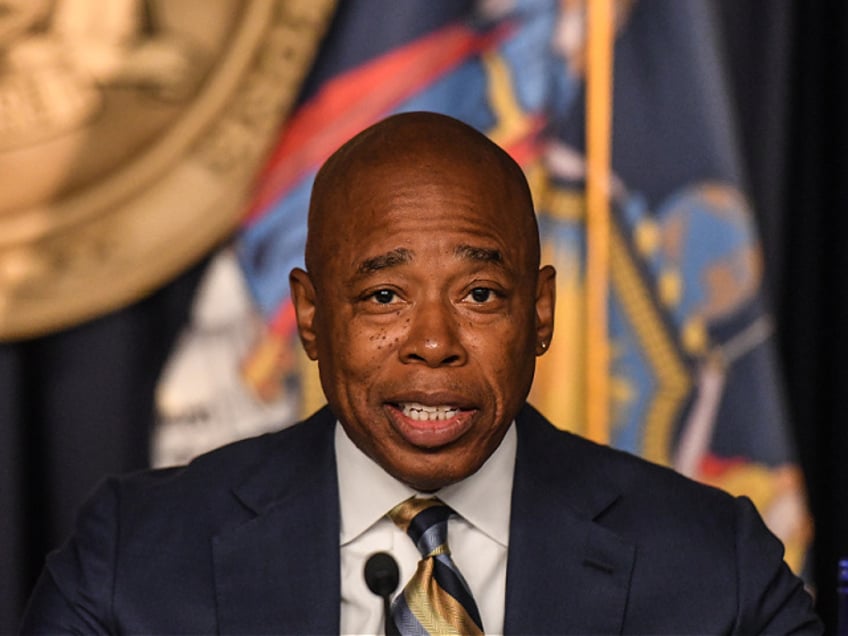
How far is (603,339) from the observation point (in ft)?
8.66

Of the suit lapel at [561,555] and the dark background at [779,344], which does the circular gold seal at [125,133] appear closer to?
the dark background at [779,344]

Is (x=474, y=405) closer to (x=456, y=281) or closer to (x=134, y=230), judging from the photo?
(x=456, y=281)

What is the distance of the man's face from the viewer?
57.5 inches

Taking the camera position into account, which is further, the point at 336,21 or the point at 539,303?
the point at 336,21

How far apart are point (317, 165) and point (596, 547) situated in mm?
1114

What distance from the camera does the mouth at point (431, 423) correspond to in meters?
1.46

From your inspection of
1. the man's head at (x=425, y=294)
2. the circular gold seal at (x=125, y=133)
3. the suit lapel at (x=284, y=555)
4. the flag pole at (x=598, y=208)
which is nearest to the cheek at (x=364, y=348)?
the man's head at (x=425, y=294)

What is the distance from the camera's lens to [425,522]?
5.24 feet

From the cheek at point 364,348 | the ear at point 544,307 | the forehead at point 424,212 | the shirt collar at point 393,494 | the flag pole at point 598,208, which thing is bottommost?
the shirt collar at point 393,494

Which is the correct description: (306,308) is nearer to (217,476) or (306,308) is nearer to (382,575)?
(217,476)

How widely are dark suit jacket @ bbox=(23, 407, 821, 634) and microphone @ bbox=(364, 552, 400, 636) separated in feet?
0.67

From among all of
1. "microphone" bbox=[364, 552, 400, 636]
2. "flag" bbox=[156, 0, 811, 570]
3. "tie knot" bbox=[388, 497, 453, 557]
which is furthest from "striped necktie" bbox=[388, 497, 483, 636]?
"flag" bbox=[156, 0, 811, 570]

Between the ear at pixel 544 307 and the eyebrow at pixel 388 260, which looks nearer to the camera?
the eyebrow at pixel 388 260

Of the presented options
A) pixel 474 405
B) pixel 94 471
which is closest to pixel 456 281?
pixel 474 405
